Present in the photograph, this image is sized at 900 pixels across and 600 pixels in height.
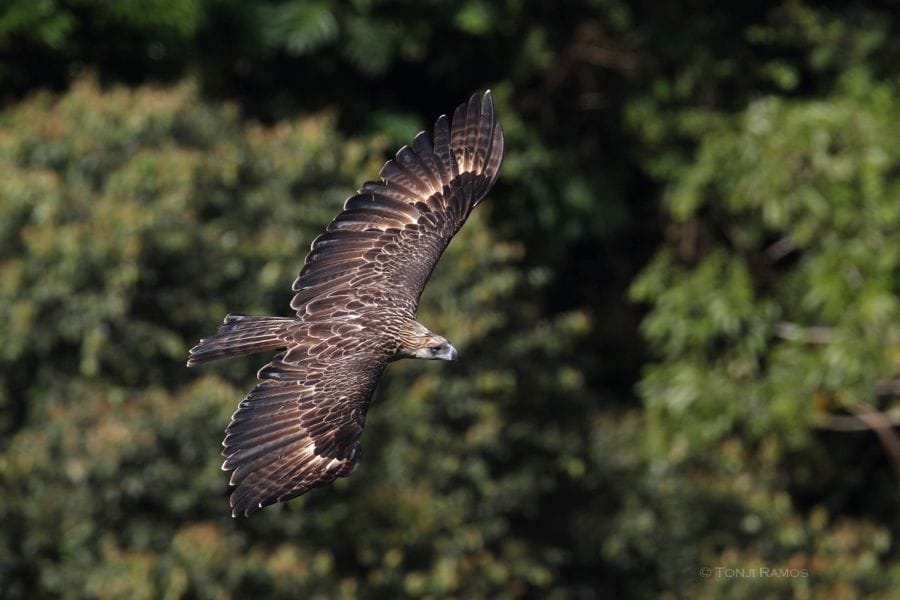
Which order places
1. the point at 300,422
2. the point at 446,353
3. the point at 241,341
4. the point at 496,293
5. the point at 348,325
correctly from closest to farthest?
the point at 300,422 < the point at 241,341 < the point at 348,325 < the point at 446,353 < the point at 496,293

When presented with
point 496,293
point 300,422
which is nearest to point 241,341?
point 300,422

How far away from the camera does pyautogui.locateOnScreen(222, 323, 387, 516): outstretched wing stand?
7.28 metres

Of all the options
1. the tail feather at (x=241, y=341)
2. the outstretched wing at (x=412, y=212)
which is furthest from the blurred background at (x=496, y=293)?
the tail feather at (x=241, y=341)

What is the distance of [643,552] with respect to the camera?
13961mm

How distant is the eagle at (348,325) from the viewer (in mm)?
7379

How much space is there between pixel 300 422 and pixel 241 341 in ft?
2.14

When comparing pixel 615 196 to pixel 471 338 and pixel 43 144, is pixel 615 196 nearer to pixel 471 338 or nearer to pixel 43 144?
pixel 471 338

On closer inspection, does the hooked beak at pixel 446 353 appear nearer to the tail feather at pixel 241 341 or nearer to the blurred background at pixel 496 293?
the tail feather at pixel 241 341

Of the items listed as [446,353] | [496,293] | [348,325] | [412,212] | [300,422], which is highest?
[496,293]

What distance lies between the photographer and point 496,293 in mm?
13141

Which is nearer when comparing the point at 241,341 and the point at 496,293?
the point at 241,341

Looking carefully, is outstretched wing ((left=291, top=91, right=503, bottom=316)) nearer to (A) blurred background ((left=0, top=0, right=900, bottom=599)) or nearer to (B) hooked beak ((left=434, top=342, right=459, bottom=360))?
(B) hooked beak ((left=434, top=342, right=459, bottom=360))

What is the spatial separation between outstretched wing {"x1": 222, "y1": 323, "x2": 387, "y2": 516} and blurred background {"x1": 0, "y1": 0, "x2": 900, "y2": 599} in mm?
3641

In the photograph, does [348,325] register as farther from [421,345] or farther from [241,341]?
[241,341]
